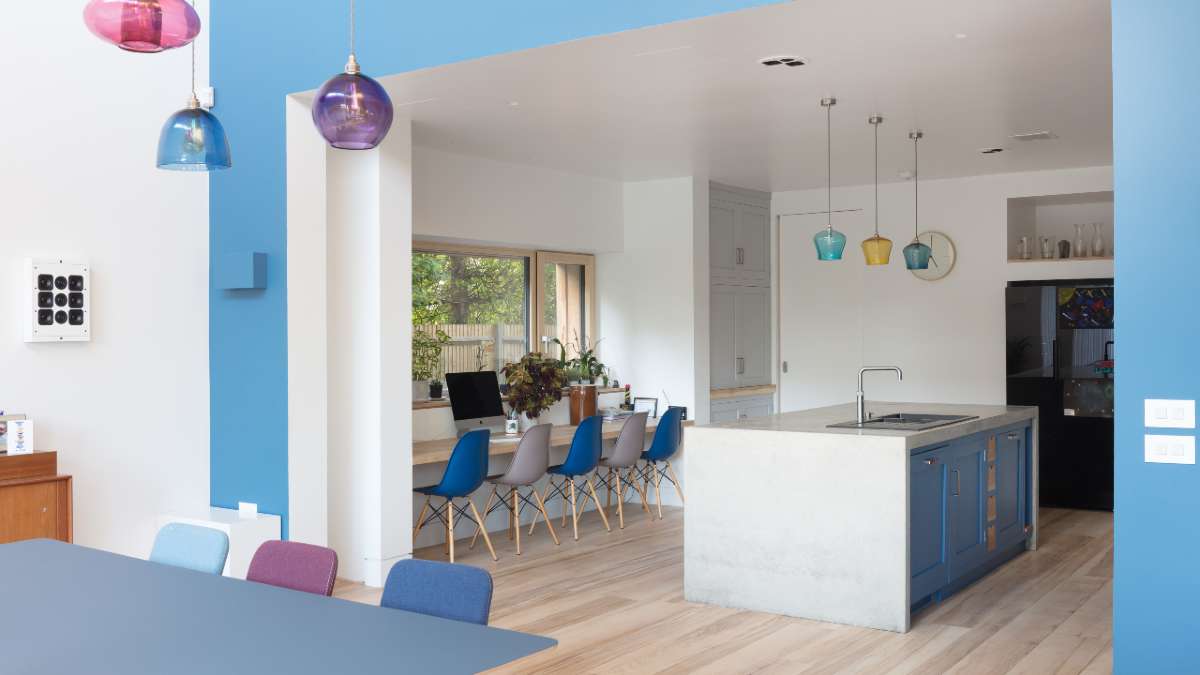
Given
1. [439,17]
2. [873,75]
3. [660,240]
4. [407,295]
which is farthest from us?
[660,240]

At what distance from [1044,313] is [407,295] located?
5002 millimetres

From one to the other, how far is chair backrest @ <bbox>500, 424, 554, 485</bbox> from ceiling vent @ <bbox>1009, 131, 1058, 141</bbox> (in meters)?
3.53

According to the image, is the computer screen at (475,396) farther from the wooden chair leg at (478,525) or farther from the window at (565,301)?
the window at (565,301)

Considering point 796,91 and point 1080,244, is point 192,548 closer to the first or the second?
point 796,91

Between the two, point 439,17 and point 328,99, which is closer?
point 328,99

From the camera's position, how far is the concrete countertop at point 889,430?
5152 millimetres

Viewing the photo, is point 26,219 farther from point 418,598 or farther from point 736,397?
point 736,397

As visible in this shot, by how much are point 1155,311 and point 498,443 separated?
175 inches

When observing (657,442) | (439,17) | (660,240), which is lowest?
(657,442)

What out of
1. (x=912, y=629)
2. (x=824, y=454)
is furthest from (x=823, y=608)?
(x=824, y=454)

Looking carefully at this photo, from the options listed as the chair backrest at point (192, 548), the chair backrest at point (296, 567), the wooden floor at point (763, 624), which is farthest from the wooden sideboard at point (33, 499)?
the chair backrest at point (296, 567)

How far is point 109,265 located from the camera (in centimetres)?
554

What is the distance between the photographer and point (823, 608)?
5.17 meters

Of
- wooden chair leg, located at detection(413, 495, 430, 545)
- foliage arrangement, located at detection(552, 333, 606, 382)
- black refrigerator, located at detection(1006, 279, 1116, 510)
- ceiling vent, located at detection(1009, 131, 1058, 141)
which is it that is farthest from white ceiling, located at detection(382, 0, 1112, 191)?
wooden chair leg, located at detection(413, 495, 430, 545)
